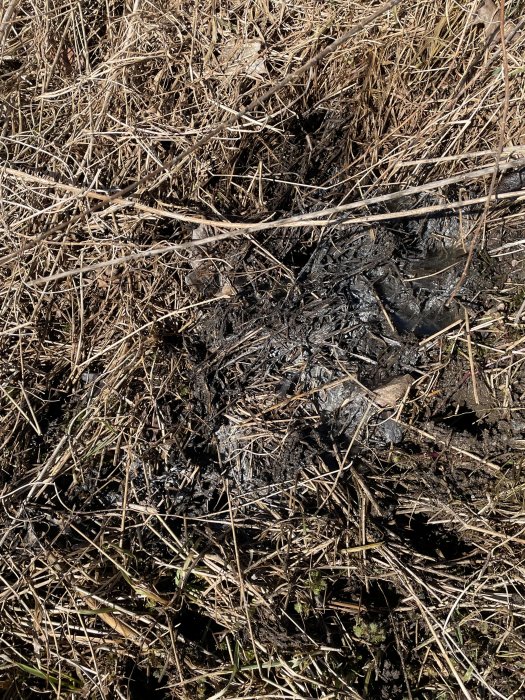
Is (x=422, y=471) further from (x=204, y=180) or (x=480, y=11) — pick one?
(x=480, y=11)

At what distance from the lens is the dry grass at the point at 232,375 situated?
1.86 m

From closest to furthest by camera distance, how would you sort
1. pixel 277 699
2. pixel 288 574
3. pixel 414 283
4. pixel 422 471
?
pixel 277 699, pixel 288 574, pixel 422 471, pixel 414 283

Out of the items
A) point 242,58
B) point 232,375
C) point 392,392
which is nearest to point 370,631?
point 392,392

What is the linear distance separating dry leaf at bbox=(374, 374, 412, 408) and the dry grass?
0.15ft

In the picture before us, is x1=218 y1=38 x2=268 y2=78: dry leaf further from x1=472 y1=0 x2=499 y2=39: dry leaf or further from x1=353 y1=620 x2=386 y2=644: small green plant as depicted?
x1=353 y1=620 x2=386 y2=644: small green plant

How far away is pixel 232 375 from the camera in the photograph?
6.97 feet

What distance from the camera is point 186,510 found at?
2025mm

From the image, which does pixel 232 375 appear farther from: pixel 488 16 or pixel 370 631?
pixel 488 16

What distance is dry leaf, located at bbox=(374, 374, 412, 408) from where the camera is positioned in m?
2.04

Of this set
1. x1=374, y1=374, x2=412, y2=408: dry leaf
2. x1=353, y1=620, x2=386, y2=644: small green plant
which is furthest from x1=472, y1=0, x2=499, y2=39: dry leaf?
x1=353, y1=620, x2=386, y2=644: small green plant

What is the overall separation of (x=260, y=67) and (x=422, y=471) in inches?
67.9

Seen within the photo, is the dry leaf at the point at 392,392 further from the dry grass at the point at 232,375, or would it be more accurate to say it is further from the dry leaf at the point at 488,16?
the dry leaf at the point at 488,16

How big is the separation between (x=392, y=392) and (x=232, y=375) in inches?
23.9

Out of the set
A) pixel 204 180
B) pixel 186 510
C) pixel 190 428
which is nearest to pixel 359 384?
pixel 190 428
